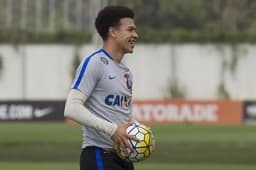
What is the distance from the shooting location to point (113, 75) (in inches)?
252

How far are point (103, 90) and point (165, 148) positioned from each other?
16.5 m

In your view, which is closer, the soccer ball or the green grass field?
the soccer ball

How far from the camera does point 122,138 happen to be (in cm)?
621

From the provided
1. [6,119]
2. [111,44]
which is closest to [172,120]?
[6,119]

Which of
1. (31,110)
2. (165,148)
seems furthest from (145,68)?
(165,148)

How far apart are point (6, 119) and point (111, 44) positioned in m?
32.4

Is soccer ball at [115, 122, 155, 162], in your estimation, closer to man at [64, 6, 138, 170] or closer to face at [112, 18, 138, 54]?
man at [64, 6, 138, 170]

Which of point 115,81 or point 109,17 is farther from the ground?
point 109,17

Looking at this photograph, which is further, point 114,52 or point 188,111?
point 188,111

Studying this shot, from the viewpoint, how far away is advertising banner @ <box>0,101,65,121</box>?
38250mm

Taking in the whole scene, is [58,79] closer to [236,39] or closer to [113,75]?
[236,39]

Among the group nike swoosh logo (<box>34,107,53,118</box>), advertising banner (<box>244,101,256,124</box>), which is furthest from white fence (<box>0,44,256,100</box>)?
advertising banner (<box>244,101,256,124</box>)

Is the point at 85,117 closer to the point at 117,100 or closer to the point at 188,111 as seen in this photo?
the point at 117,100

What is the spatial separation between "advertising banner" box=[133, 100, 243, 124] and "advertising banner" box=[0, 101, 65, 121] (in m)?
3.73
